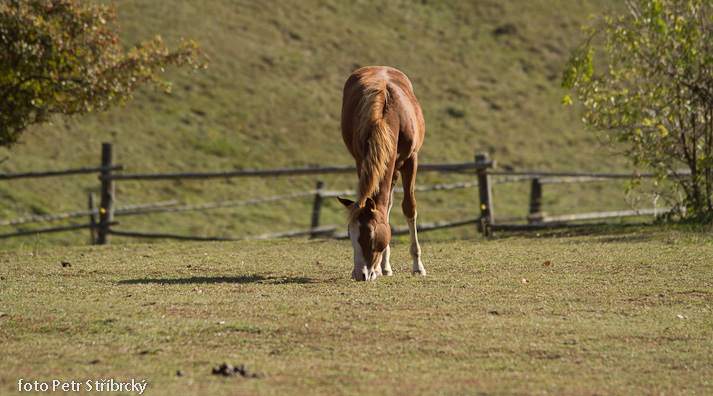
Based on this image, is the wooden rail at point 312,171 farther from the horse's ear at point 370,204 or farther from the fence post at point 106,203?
the horse's ear at point 370,204

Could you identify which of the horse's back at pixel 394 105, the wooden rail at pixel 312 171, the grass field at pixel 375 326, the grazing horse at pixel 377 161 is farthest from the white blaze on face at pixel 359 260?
the wooden rail at pixel 312 171

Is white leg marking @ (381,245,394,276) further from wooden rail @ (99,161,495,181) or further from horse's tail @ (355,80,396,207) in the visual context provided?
wooden rail @ (99,161,495,181)

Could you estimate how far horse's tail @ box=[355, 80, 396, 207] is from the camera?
4.37 m

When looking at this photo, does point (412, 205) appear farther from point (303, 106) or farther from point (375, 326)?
point (303, 106)

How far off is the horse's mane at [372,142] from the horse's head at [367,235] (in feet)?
0.26

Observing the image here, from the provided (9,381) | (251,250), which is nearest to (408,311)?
(9,381)

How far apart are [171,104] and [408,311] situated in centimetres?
1639

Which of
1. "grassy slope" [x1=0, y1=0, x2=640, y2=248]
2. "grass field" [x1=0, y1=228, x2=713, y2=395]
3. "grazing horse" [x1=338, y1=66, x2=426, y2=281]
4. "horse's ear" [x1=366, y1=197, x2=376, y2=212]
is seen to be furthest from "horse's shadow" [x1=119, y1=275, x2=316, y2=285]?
"grassy slope" [x1=0, y1=0, x2=640, y2=248]

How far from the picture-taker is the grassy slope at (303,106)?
14914 mm

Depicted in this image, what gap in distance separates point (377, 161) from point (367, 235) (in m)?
0.52

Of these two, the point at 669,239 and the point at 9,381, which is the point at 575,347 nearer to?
the point at 9,381

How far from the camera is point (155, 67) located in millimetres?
8258

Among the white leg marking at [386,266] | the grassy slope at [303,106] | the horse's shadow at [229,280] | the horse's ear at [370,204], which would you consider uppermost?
the grassy slope at [303,106]

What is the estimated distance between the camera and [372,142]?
14.5ft
